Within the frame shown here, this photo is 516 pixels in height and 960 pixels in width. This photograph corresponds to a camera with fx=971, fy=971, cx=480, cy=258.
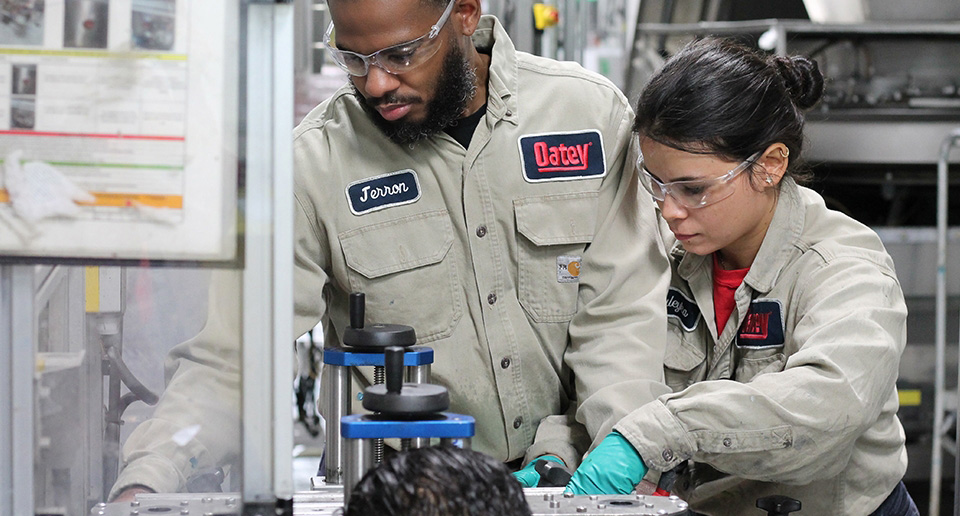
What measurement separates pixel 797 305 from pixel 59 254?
118 cm

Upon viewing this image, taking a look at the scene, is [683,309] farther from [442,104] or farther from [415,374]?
[415,374]

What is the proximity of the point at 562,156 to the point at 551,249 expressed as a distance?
17cm

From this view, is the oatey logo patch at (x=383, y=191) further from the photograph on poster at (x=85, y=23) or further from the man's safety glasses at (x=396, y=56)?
the photograph on poster at (x=85, y=23)

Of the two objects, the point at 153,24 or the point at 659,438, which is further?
the point at 659,438

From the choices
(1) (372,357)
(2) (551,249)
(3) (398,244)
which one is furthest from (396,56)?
(1) (372,357)

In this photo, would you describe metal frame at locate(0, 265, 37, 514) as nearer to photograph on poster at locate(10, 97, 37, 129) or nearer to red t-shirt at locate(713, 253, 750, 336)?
photograph on poster at locate(10, 97, 37, 129)

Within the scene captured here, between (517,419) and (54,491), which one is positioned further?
(517,419)

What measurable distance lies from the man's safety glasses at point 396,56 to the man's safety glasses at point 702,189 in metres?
0.45

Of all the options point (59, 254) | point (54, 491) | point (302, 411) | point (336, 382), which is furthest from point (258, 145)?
point (302, 411)

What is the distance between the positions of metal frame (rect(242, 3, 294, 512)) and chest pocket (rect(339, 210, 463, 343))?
2.68ft

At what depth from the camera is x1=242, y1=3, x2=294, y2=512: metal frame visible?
0.91m

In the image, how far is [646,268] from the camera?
1812 millimetres

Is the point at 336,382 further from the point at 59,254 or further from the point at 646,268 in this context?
the point at 646,268

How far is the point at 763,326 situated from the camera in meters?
1.68
